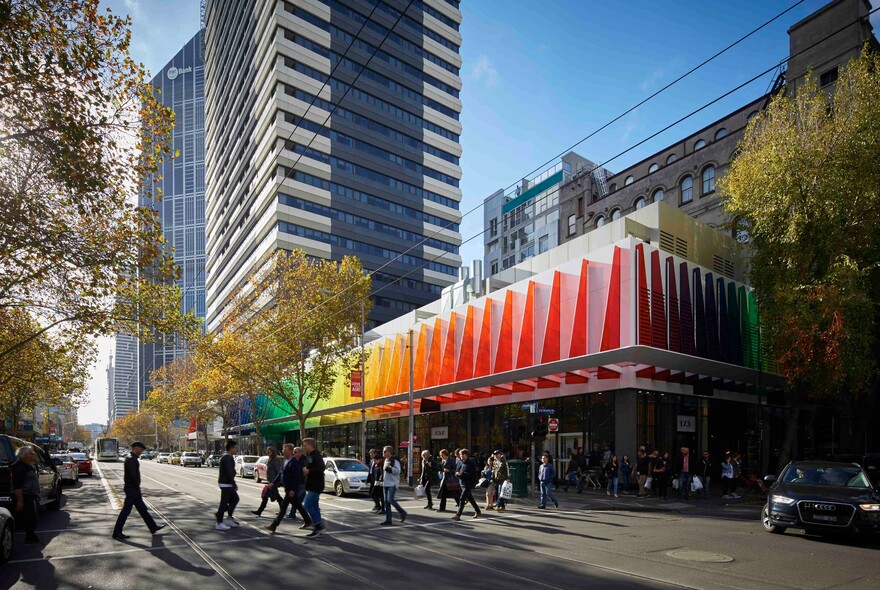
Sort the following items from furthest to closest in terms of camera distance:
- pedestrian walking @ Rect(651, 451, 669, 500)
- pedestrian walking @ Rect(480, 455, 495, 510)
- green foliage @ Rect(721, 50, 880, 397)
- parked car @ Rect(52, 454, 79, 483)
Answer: parked car @ Rect(52, 454, 79, 483) < green foliage @ Rect(721, 50, 880, 397) < pedestrian walking @ Rect(651, 451, 669, 500) < pedestrian walking @ Rect(480, 455, 495, 510)

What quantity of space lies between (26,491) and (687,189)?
4068 cm

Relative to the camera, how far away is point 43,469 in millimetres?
16328

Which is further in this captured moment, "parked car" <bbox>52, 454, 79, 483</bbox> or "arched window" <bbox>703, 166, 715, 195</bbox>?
"arched window" <bbox>703, 166, 715, 195</bbox>

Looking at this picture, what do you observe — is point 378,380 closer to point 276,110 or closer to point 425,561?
point 425,561

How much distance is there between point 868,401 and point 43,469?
29.3 metres

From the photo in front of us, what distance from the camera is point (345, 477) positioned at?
22500 mm

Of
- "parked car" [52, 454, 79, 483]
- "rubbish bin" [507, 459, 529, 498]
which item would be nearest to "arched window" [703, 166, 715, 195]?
"rubbish bin" [507, 459, 529, 498]

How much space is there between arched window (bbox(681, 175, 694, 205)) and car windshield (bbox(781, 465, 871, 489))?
3102 cm


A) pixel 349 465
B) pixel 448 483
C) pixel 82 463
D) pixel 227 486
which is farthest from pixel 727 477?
pixel 82 463

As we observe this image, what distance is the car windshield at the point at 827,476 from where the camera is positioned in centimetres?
1291

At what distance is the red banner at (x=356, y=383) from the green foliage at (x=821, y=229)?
18.7 metres

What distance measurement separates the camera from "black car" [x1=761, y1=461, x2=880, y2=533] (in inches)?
452

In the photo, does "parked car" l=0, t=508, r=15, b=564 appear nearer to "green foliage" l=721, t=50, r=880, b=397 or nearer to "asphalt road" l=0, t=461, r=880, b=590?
"asphalt road" l=0, t=461, r=880, b=590

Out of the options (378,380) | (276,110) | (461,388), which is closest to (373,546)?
(461,388)
